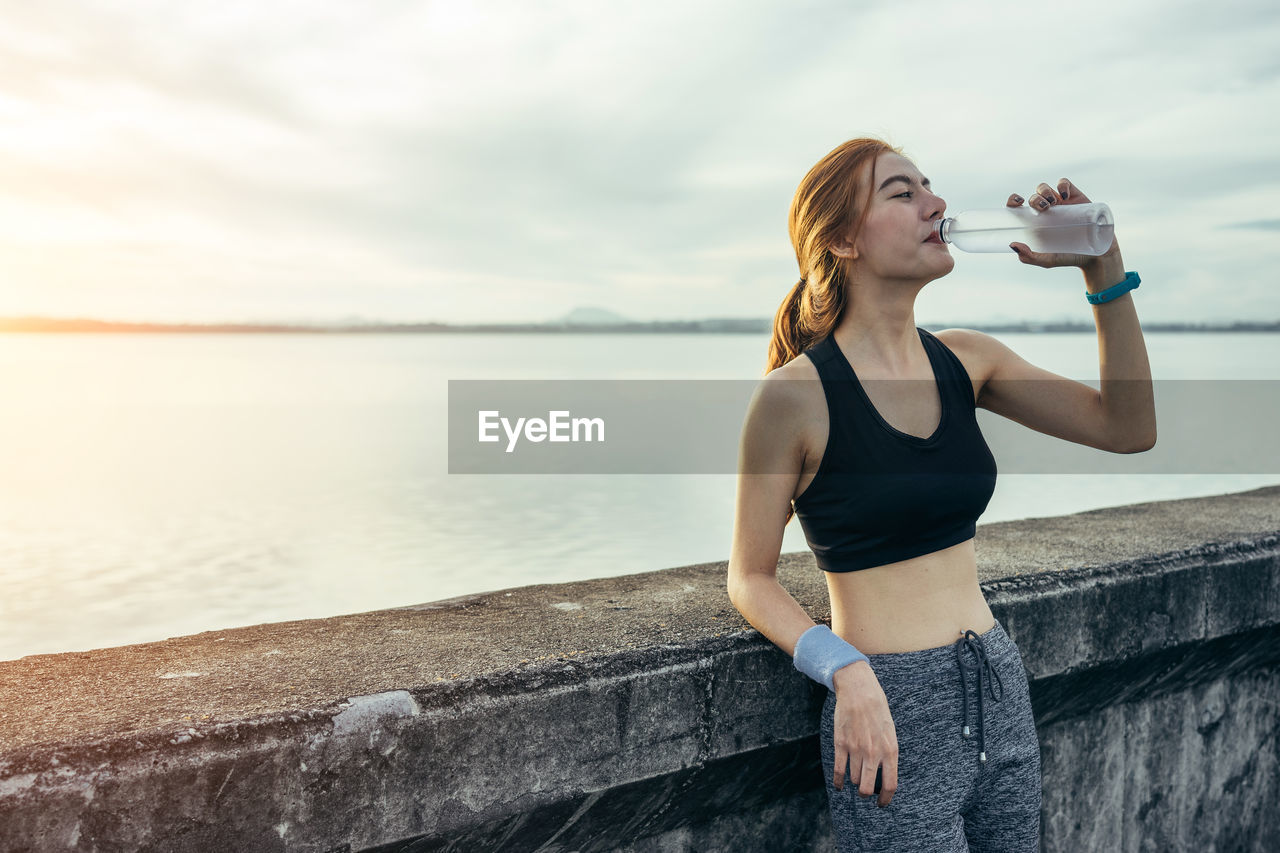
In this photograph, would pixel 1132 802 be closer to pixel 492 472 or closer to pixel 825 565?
pixel 825 565

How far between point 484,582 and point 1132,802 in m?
9.87

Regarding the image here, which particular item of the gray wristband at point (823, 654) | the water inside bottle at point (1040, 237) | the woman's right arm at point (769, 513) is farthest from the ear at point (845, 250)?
the gray wristband at point (823, 654)

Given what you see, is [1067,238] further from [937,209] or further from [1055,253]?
[937,209]

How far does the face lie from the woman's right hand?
33.4 inches

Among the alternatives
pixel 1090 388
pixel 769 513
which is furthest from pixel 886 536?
pixel 1090 388

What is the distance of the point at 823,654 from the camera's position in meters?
1.79

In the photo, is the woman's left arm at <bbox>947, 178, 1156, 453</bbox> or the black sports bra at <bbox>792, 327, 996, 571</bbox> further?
the woman's left arm at <bbox>947, 178, 1156, 453</bbox>

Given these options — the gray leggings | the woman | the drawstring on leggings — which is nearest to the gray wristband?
the woman

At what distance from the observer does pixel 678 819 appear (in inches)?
79.7

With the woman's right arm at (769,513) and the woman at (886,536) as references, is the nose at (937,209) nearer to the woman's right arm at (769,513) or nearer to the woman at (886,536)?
the woman at (886,536)

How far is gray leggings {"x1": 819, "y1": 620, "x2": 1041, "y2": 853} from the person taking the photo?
6.00 feet

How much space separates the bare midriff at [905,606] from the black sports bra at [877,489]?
0.03 metres

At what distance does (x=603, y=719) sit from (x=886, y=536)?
25.7 inches

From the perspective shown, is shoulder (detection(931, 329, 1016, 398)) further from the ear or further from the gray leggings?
the gray leggings
